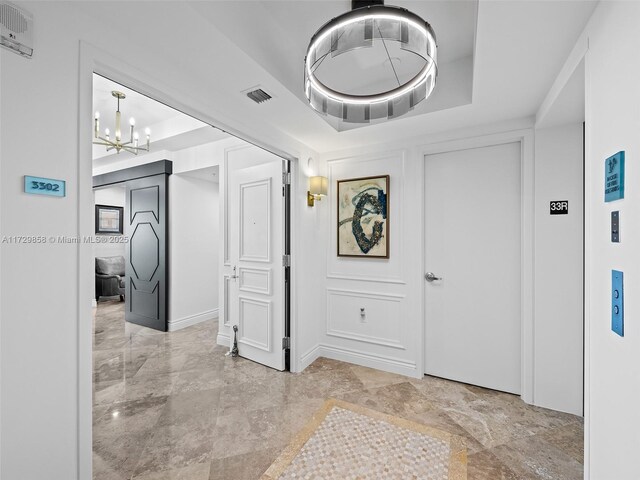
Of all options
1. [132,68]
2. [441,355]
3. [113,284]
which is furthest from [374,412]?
[113,284]

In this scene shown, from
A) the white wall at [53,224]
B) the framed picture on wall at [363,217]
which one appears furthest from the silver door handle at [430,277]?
the white wall at [53,224]

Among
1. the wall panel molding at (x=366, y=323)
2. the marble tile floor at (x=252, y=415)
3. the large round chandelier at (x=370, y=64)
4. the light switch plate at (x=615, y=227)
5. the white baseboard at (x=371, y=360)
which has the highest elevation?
the large round chandelier at (x=370, y=64)

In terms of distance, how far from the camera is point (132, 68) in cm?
143

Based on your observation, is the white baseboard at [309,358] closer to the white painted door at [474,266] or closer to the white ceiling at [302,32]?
the white painted door at [474,266]

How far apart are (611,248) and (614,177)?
0.28 m

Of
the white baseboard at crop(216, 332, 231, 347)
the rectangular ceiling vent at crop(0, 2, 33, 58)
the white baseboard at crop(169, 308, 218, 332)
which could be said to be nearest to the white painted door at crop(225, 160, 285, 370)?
the white baseboard at crop(216, 332, 231, 347)

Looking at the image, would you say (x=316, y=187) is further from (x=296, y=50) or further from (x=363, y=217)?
(x=296, y=50)

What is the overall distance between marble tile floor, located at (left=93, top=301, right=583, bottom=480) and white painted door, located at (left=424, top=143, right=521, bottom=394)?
0.26m

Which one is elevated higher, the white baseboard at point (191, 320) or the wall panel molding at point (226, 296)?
the wall panel molding at point (226, 296)

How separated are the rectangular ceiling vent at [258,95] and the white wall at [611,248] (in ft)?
5.84

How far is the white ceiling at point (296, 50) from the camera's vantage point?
1300mm

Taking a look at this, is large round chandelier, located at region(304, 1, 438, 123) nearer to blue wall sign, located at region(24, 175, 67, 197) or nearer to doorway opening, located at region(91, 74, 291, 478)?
doorway opening, located at region(91, 74, 291, 478)

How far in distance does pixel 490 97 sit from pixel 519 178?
83 centimetres

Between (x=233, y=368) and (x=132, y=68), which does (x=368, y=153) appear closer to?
(x=132, y=68)
